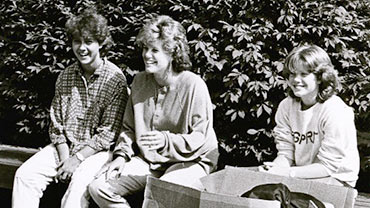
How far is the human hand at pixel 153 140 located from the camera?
3.06 metres

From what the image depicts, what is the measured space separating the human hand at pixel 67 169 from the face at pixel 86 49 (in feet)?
2.05

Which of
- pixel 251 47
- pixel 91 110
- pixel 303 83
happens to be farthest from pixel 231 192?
pixel 251 47

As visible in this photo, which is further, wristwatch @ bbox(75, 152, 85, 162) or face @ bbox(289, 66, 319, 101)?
wristwatch @ bbox(75, 152, 85, 162)

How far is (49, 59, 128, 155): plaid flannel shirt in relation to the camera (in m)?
3.54

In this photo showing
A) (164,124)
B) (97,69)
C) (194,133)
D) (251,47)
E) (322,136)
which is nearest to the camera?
(322,136)

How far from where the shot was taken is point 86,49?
3.58 metres

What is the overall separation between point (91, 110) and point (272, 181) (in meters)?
1.52

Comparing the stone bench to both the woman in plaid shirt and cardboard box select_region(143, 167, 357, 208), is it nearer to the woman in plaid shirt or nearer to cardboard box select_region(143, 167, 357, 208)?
the woman in plaid shirt

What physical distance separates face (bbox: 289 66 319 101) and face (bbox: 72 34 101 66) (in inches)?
50.8

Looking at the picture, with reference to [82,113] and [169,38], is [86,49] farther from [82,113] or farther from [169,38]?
[169,38]

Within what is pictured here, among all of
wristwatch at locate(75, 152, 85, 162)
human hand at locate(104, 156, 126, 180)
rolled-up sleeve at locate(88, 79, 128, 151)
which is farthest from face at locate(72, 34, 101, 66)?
human hand at locate(104, 156, 126, 180)

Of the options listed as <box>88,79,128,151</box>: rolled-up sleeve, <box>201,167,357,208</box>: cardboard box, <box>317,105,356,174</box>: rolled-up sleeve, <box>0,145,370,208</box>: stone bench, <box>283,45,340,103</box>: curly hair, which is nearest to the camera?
<box>201,167,357,208</box>: cardboard box

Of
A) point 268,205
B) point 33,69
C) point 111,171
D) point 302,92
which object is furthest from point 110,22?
point 268,205

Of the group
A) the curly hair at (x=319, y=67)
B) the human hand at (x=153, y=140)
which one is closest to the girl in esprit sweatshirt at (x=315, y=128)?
the curly hair at (x=319, y=67)
